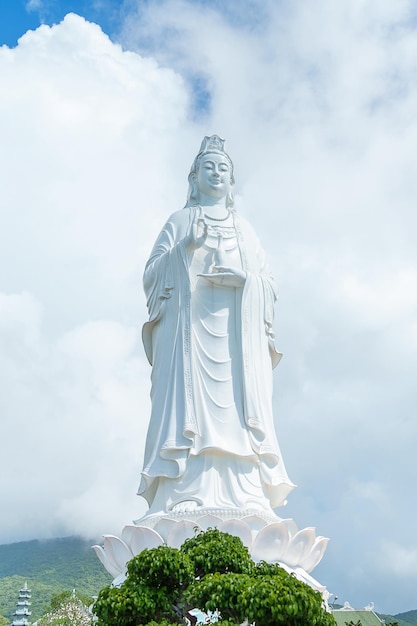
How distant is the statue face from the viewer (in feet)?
36.1

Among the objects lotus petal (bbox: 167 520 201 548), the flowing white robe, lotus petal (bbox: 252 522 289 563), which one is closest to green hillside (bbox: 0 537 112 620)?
the flowing white robe

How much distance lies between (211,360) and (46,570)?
100 feet

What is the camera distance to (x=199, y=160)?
36.9 feet

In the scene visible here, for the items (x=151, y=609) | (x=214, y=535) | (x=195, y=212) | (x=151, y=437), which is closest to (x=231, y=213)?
(x=195, y=212)

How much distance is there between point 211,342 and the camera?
9914 mm

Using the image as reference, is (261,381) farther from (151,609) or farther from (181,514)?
(151,609)

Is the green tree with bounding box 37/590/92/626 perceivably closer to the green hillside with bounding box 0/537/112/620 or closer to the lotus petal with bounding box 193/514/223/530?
the lotus petal with bounding box 193/514/223/530

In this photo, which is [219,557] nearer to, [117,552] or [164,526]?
[164,526]

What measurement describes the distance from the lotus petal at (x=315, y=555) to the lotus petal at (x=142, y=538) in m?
1.60

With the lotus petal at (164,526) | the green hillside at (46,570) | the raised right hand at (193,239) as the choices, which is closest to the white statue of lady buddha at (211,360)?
the raised right hand at (193,239)

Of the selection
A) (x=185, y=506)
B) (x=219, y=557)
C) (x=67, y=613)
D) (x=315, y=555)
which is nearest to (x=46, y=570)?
(x=67, y=613)

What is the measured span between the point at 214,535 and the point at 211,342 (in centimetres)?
447

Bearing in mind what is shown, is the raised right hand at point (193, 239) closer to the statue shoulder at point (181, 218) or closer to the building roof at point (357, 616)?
the statue shoulder at point (181, 218)

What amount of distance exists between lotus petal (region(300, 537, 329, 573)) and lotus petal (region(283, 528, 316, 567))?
0.33 ft
